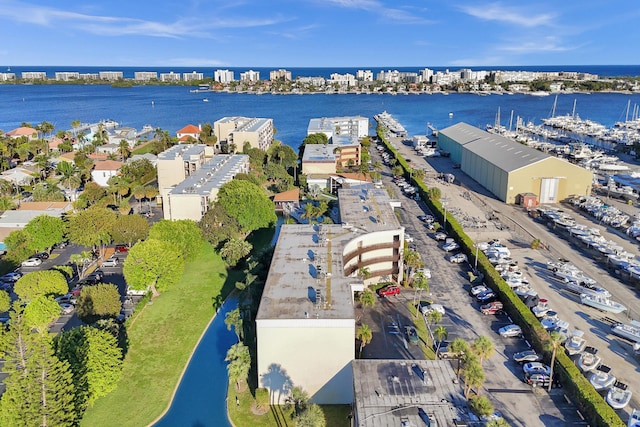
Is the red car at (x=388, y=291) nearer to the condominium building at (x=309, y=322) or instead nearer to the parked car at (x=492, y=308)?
the condominium building at (x=309, y=322)

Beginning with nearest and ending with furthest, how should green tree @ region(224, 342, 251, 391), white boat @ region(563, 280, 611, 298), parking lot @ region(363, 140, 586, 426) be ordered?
parking lot @ region(363, 140, 586, 426)
green tree @ region(224, 342, 251, 391)
white boat @ region(563, 280, 611, 298)

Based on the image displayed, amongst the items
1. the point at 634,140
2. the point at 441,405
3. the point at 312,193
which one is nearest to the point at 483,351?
the point at 441,405

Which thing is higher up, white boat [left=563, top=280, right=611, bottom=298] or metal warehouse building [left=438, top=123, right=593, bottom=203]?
metal warehouse building [left=438, top=123, right=593, bottom=203]

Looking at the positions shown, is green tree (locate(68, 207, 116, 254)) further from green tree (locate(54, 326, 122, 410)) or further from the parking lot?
the parking lot

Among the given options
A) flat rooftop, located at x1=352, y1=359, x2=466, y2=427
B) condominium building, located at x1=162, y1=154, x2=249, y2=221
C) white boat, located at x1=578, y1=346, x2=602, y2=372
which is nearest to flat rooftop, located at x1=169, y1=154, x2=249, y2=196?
condominium building, located at x1=162, y1=154, x2=249, y2=221

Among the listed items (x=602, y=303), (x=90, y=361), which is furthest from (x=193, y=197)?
(x=602, y=303)

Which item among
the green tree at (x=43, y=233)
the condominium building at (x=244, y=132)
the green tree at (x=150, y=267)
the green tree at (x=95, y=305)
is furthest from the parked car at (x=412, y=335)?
the condominium building at (x=244, y=132)

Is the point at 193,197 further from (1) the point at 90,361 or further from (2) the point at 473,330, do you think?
(2) the point at 473,330
